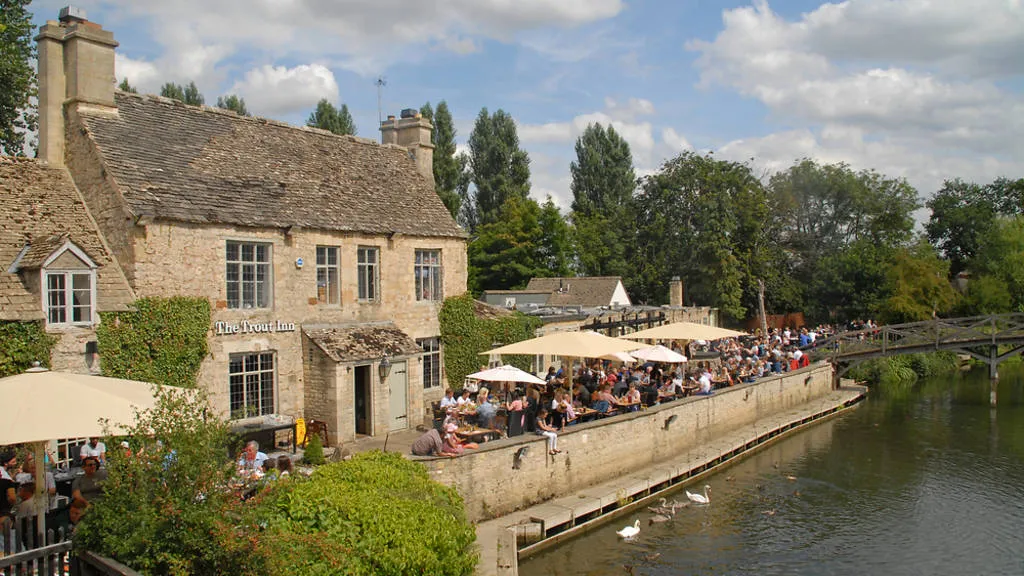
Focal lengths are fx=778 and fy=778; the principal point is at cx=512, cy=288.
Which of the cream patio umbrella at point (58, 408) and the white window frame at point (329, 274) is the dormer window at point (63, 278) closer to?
the white window frame at point (329, 274)

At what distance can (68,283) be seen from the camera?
14.8 metres

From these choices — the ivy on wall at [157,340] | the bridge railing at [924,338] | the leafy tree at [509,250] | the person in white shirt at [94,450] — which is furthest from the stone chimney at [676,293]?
the person in white shirt at [94,450]

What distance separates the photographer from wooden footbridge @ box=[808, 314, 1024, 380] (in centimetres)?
3152

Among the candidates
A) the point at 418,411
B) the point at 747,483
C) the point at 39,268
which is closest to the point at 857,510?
the point at 747,483

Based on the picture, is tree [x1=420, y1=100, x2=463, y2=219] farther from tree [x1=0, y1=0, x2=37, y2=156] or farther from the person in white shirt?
the person in white shirt

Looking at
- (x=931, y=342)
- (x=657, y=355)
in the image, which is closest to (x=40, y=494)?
(x=657, y=355)

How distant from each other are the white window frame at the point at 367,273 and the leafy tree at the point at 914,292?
3342 centimetres

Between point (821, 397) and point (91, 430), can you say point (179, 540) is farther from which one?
point (821, 397)

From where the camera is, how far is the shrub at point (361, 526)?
846 centimetres

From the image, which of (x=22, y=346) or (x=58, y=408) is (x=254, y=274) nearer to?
(x=22, y=346)

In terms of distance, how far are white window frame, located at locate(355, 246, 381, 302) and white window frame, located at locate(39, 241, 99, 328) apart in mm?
6591

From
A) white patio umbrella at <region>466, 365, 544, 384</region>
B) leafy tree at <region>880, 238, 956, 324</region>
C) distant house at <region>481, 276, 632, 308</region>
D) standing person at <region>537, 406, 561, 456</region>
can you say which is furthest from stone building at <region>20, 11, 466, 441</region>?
leafy tree at <region>880, 238, 956, 324</region>

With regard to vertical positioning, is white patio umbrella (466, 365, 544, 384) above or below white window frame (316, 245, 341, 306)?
below

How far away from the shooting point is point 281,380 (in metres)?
18.3
